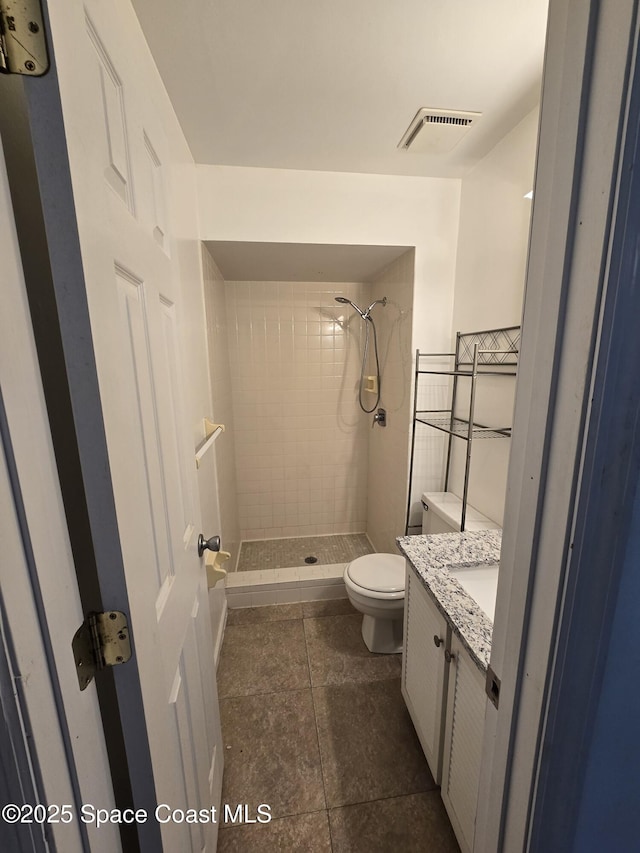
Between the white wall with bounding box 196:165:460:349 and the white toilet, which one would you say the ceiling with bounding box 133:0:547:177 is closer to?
the white wall with bounding box 196:165:460:349

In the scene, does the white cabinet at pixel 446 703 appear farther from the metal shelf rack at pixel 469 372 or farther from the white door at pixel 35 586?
the white door at pixel 35 586

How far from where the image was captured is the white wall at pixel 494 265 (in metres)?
1.39

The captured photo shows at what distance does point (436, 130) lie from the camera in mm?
1408

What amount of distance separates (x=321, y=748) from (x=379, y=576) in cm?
72

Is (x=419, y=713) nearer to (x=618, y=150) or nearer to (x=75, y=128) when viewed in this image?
(x=618, y=150)

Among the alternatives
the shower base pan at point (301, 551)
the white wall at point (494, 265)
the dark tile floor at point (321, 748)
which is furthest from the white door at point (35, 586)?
the shower base pan at point (301, 551)

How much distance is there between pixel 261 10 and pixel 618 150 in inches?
45.6

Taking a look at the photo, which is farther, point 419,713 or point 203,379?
point 203,379

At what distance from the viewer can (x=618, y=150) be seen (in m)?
0.35

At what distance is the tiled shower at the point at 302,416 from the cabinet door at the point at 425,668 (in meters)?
0.99

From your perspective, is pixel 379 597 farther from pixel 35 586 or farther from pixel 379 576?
pixel 35 586

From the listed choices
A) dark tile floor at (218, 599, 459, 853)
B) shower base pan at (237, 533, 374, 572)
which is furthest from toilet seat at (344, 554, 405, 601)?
shower base pan at (237, 533, 374, 572)

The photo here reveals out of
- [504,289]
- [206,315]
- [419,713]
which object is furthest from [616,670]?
[206,315]

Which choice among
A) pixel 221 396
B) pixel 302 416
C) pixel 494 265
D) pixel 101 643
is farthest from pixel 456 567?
pixel 302 416
